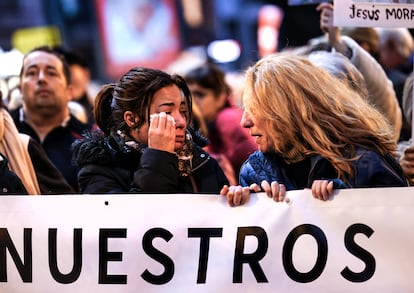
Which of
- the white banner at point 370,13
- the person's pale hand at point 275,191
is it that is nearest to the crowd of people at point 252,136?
the person's pale hand at point 275,191

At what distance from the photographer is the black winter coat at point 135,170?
215 inches

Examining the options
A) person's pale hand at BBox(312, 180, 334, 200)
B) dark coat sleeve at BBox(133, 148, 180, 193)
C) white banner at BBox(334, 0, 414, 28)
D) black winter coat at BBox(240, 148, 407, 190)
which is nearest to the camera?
person's pale hand at BBox(312, 180, 334, 200)

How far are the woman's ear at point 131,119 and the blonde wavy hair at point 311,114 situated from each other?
20.8 inches

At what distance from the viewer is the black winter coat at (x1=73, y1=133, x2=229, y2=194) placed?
17.9ft

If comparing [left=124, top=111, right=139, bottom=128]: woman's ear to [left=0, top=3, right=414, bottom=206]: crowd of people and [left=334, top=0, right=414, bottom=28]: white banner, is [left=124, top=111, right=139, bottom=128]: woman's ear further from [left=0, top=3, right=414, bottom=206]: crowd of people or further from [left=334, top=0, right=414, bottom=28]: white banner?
[left=334, top=0, right=414, bottom=28]: white banner

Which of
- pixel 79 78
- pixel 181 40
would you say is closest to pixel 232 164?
pixel 79 78

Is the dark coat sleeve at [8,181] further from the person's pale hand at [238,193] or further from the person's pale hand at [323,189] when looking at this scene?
the person's pale hand at [323,189]

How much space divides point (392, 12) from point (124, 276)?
198 cm

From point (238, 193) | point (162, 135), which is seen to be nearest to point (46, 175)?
point (162, 135)

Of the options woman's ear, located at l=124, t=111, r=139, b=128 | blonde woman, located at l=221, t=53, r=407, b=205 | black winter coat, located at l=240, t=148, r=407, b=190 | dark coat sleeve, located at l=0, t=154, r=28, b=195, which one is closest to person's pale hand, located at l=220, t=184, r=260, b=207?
blonde woman, located at l=221, t=53, r=407, b=205

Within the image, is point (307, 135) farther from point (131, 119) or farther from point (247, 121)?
point (131, 119)

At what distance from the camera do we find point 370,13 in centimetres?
627

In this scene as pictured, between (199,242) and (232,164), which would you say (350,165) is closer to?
(199,242)

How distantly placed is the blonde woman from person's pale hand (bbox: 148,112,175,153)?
13.7 inches
